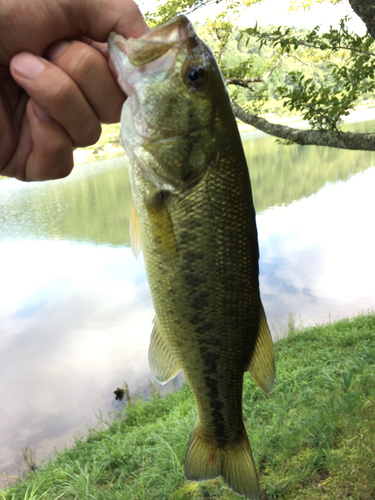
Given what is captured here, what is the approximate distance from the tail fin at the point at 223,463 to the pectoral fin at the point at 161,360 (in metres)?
0.36

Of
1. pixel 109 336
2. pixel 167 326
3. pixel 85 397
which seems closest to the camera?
pixel 167 326

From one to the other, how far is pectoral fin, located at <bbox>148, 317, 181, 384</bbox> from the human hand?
2.99ft

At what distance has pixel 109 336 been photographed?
8.98 m

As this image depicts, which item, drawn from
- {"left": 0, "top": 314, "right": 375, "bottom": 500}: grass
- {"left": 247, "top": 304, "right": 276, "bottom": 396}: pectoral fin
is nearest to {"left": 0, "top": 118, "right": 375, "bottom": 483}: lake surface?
{"left": 0, "top": 314, "right": 375, "bottom": 500}: grass

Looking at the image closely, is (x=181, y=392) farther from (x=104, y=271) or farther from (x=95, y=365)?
(x=104, y=271)

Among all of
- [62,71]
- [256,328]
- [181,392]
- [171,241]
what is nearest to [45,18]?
[62,71]

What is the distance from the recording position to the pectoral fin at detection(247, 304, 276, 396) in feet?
5.37

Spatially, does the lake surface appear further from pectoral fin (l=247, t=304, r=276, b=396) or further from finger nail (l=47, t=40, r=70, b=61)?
finger nail (l=47, t=40, r=70, b=61)

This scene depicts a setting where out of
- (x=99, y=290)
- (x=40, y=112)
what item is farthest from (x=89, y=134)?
(x=99, y=290)

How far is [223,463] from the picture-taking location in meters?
1.77

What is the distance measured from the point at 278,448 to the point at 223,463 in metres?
2.17

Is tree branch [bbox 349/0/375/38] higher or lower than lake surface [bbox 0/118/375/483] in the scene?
higher

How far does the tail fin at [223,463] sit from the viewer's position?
1727 millimetres

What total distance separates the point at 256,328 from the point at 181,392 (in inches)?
192
